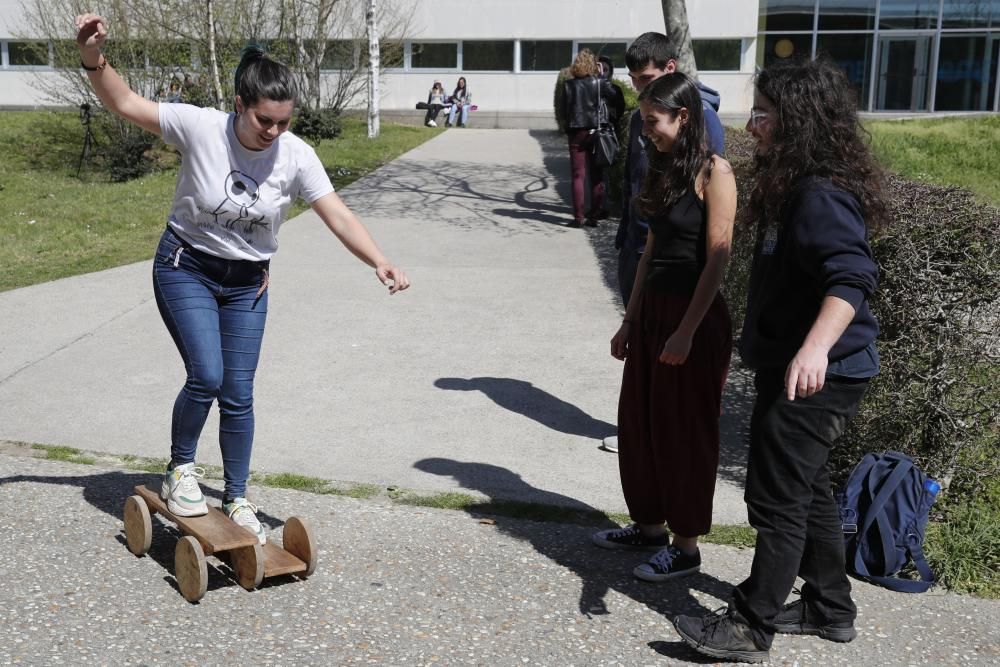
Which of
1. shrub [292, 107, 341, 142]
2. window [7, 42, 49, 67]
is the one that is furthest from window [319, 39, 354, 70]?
window [7, 42, 49, 67]

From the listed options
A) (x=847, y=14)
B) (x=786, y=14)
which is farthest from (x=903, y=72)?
(x=786, y=14)

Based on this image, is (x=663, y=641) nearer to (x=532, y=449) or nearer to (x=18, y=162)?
(x=532, y=449)

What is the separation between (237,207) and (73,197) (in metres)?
12.2

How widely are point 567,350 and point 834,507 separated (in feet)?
12.7

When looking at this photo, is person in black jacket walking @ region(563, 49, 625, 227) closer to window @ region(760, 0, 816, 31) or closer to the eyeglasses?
the eyeglasses

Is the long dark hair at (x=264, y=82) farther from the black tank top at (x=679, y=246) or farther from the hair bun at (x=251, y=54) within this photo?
the black tank top at (x=679, y=246)

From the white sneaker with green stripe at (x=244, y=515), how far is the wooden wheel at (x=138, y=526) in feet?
0.96

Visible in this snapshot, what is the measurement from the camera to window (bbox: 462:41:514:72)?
96.4 ft

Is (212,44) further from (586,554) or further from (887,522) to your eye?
(887,522)

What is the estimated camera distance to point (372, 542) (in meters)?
4.12

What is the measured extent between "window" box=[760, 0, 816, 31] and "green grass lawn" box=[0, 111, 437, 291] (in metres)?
11.0

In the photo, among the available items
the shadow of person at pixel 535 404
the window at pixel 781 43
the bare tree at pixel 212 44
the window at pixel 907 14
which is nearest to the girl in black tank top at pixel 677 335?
the shadow of person at pixel 535 404

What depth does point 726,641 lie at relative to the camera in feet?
10.6

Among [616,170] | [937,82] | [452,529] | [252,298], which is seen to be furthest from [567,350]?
[937,82]
